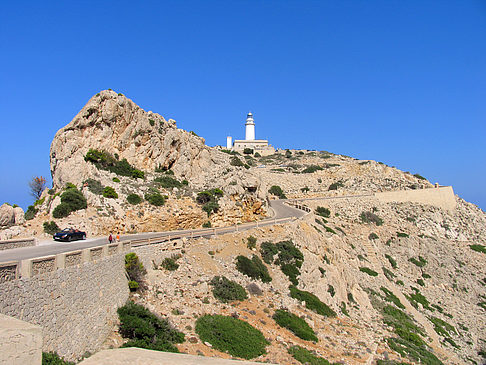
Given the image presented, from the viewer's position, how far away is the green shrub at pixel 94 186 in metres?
23.9

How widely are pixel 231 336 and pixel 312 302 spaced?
349 inches

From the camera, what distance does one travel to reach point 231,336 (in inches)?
543

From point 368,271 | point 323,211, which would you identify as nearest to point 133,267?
point 368,271

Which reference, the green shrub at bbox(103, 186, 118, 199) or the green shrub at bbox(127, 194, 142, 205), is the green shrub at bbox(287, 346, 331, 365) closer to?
the green shrub at bbox(127, 194, 142, 205)

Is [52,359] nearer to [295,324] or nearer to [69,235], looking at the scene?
[69,235]

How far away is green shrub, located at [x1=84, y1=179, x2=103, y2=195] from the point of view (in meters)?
23.9

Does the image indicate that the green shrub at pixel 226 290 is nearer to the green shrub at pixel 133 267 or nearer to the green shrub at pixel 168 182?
the green shrub at pixel 133 267

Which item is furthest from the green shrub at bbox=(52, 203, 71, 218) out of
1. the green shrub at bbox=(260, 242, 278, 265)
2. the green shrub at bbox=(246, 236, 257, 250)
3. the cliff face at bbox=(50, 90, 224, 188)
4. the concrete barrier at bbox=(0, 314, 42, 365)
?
the concrete barrier at bbox=(0, 314, 42, 365)

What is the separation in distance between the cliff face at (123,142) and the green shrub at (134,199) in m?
3.72

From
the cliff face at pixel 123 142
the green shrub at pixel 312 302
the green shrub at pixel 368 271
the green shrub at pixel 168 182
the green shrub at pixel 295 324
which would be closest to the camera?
the green shrub at pixel 295 324

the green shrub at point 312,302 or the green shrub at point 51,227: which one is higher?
the green shrub at point 51,227

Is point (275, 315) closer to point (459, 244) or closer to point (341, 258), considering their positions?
point (341, 258)

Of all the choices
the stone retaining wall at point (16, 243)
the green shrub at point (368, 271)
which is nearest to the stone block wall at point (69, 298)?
the stone retaining wall at point (16, 243)

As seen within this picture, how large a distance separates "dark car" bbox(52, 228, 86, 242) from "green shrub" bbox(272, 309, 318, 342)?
1187 centimetres
